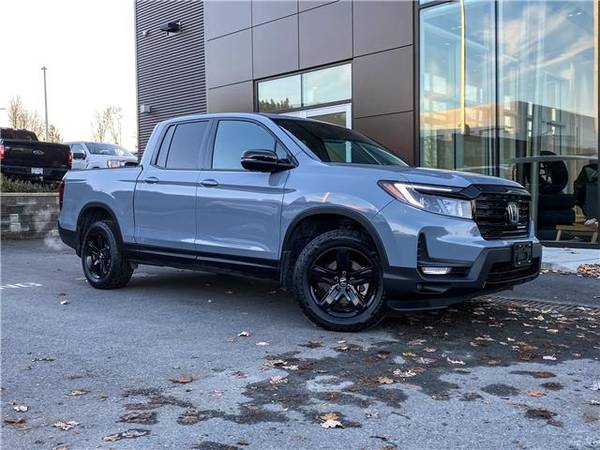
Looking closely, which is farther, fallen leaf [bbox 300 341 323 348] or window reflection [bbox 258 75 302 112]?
window reflection [bbox 258 75 302 112]

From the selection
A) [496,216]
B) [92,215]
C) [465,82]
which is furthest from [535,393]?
[465,82]


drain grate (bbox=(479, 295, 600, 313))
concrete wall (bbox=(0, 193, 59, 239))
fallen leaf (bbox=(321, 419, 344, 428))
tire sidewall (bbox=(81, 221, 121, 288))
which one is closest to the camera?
fallen leaf (bbox=(321, 419, 344, 428))

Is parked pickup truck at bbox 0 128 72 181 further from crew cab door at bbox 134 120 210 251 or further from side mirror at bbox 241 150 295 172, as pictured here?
side mirror at bbox 241 150 295 172

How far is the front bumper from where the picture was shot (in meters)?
4.69

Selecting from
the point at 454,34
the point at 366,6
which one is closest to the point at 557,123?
the point at 454,34

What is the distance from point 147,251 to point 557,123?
7.67 meters

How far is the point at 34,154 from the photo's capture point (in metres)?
15.0

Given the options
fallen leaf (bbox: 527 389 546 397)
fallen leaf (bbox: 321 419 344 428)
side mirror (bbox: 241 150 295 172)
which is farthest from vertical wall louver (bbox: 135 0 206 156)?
fallen leaf (bbox: 321 419 344 428)

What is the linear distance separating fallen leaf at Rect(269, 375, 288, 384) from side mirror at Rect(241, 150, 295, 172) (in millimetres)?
2065

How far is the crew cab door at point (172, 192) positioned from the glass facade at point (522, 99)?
6.11 meters

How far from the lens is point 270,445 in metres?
3.03

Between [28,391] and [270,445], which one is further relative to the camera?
[28,391]

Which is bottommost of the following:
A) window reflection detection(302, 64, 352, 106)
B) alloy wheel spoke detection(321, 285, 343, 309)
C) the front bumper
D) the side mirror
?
alloy wheel spoke detection(321, 285, 343, 309)

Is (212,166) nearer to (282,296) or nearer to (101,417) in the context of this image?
(282,296)
